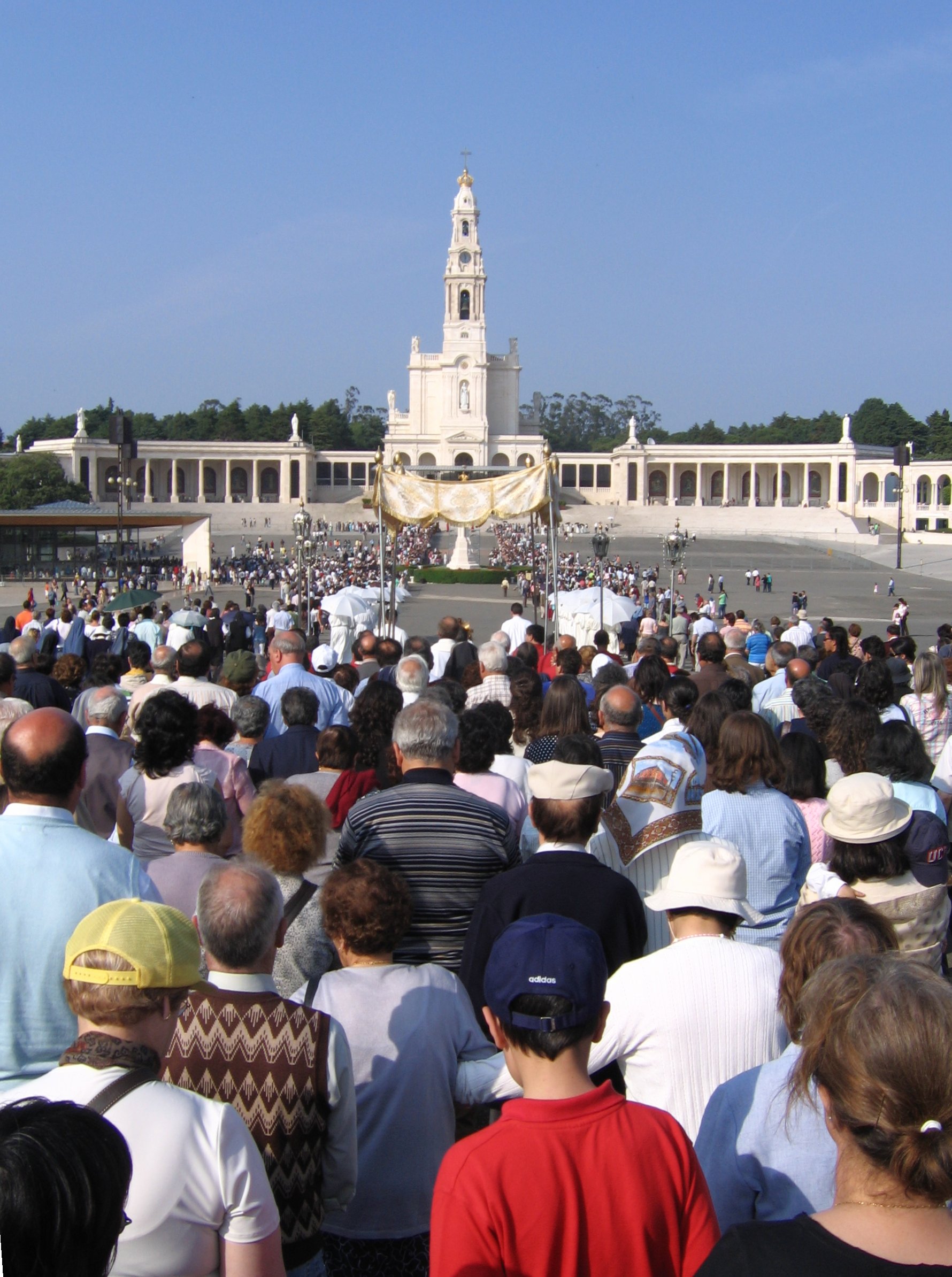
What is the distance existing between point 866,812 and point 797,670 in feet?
18.0

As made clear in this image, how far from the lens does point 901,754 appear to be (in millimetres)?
5422

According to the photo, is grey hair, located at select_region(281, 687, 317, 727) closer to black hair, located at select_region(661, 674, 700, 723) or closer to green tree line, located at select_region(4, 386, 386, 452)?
black hair, located at select_region(661, 674, 700, 723)

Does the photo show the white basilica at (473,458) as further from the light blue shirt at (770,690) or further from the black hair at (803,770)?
the black hair at (803,770)

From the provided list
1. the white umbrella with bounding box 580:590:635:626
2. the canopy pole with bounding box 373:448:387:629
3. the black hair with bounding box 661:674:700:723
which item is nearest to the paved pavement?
the white umbrella with bounding box 580:590:635:626

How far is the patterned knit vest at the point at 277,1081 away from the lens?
2668 millimetres

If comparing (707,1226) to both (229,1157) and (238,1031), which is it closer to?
(229,1157)

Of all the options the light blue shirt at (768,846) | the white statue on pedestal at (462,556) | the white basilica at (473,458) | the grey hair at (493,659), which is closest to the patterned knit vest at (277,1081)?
the light blue shirt at (768,846)

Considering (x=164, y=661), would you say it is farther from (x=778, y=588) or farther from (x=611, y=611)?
(x=778, y=588)

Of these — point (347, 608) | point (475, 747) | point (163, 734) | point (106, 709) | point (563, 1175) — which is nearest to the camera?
point (563, 1175)

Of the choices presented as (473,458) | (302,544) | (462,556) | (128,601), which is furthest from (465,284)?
(128,601)

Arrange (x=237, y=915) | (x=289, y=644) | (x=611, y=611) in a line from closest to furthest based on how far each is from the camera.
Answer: (x=237, y=915) < (x=289, y=644) < (x=611, y=611)

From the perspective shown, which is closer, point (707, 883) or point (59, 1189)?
point (59, 1189)

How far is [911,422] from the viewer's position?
108 m

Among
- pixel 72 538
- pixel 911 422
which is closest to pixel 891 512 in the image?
pixel 911 422
